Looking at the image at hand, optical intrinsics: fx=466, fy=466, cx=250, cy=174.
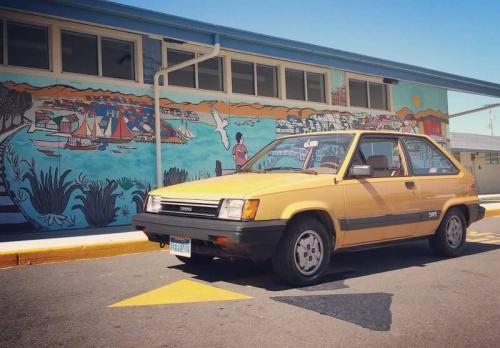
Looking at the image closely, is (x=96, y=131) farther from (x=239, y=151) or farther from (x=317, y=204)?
(x=317, y=204)

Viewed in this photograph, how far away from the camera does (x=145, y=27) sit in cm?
909

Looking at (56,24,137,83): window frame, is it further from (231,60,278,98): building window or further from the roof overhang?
(231,60,278,98): building window

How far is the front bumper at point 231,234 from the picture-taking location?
413cm

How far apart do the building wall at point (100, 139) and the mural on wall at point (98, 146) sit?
19 millimetres

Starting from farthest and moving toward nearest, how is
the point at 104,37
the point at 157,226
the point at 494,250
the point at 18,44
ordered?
the point at 104,37, the point at 18,44, the point at 494,250, the point at 157,226

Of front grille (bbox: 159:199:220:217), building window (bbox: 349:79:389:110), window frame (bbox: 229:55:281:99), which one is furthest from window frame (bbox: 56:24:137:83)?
building window (bbox: 349:79:389:110)

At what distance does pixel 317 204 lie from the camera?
15.1ft

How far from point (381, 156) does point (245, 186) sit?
190 cm

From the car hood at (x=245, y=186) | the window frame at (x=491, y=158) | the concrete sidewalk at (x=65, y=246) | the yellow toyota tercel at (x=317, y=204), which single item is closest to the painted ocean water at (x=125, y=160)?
the concrete sidewalk at (x=65, y=246)

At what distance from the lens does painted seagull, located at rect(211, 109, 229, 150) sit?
37.1ft

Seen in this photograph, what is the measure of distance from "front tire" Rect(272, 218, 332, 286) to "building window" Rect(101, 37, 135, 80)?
23.0 ft

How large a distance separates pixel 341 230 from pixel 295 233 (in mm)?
648

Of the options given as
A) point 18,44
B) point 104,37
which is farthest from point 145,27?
point 18,44

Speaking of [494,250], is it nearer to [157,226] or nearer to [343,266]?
[343,266]
